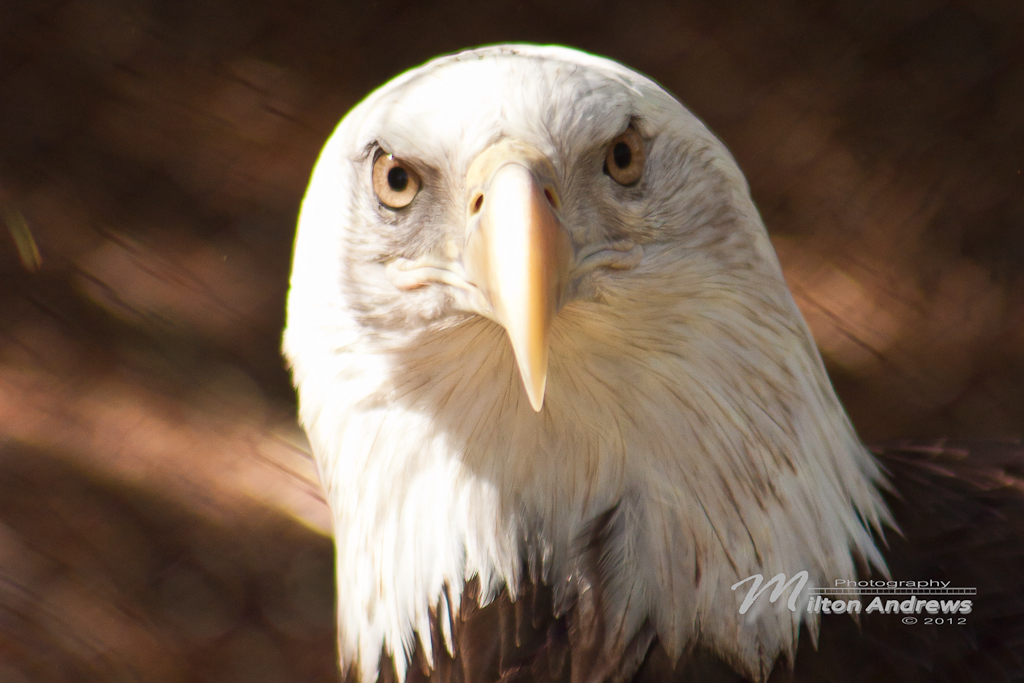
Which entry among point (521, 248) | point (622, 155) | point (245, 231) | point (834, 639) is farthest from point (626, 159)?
point (245, 231)

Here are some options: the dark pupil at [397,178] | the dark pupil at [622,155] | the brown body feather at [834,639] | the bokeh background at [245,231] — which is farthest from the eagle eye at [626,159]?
the bokeh background at [245,231]

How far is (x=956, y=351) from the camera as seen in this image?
172 cm

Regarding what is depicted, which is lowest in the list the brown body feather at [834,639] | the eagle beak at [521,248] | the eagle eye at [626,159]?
the brown body feather at [834,639]

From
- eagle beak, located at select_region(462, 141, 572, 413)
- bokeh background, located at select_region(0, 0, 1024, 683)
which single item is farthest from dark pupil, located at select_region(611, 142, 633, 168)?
bokeh background, located at select_region(0, 0, 1024, 683)

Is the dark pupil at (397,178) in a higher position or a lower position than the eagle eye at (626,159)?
lower

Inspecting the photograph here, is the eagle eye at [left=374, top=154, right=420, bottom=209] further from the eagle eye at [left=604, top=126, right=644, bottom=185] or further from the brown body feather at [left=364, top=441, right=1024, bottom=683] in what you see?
the brown body feather at [left=364, top=441, right=1024, bottom=683]

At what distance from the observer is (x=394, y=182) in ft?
2.92

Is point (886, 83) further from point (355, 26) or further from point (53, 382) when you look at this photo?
point (53, 382)

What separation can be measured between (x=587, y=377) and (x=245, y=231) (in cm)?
93

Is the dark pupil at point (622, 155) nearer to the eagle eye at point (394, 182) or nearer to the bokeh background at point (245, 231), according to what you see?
the eagle eye at point (394, 182)

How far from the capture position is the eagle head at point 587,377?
832 millimetres

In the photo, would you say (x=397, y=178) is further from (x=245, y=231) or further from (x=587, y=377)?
(x=245, y=231)

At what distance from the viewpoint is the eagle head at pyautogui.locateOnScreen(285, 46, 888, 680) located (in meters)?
0.83

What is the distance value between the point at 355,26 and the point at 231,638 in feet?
3.90
